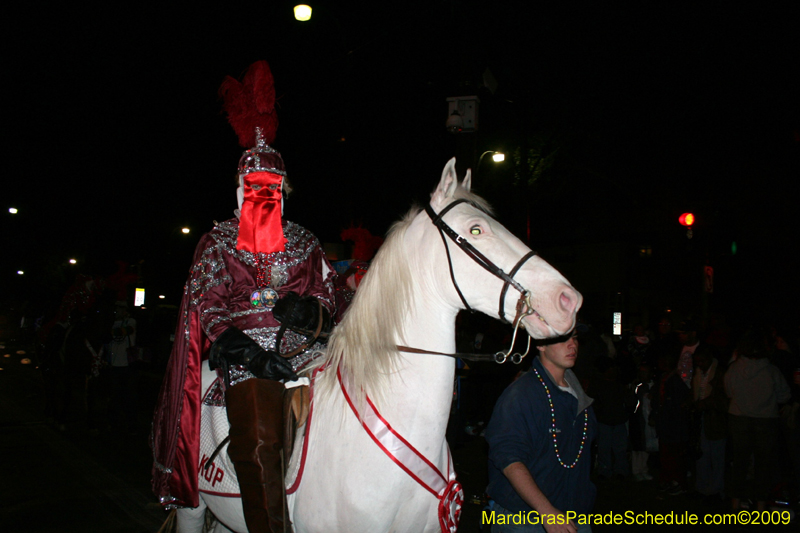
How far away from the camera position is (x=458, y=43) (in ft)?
25.9

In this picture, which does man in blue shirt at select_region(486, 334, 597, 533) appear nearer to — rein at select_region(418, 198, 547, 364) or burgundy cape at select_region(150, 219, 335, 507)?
rein at select_region(418, 198, 547, 364)

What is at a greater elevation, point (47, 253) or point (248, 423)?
point (47, 253)

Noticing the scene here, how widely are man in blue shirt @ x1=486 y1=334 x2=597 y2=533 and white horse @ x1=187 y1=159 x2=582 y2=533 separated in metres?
0.84

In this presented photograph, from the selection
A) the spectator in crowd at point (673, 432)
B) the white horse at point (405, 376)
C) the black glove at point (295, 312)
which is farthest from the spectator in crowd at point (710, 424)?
the black glove at point (295, 312)

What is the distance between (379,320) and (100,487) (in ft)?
20.3

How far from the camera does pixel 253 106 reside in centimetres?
332

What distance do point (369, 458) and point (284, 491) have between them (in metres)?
0.49

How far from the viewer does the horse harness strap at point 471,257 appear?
217 cm

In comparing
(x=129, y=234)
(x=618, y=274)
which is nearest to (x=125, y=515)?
(x=129, y=234)

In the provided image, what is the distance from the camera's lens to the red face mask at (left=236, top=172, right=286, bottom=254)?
3.10m

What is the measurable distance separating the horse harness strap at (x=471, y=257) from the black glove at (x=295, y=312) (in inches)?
32.8

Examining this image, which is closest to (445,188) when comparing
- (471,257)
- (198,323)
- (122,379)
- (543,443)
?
(471,257)

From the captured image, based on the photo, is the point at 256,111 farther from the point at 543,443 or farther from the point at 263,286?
the point at 543,443

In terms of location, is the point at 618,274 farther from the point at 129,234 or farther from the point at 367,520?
the point at 367,520
